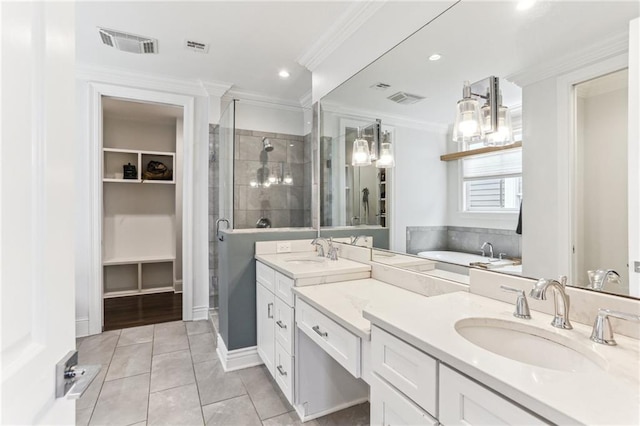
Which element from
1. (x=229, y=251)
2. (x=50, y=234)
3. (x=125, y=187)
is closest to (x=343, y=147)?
(x=229, y=251)

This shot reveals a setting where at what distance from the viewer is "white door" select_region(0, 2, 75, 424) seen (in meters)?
0.45

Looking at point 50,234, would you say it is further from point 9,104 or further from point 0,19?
point 0,19

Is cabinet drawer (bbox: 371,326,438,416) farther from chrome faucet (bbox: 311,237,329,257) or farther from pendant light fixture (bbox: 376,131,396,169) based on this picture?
chrome faucet (bbox: 311,237,329,257)

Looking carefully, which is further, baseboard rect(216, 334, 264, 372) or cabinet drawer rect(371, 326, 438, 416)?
baseboard rect(216, 334, 264, 372)

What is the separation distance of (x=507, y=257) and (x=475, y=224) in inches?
9.2

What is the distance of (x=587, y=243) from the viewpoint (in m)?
1.08

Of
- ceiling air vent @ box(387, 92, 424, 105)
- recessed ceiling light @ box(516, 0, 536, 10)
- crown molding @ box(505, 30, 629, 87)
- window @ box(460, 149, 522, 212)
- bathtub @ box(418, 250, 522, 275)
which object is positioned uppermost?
recessed ceiling light @ box(516, 0, 536, 10)

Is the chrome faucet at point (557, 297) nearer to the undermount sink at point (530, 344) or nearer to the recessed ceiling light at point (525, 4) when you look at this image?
the undermount sink at point (530, 344)

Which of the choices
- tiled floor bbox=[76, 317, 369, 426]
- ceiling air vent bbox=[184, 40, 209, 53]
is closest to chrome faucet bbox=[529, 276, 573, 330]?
tiled floor bbox=[76, 317, 369, 426]

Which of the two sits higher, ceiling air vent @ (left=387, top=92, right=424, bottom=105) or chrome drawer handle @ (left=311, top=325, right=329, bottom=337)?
ceiling air vent @ (left=387, top=92, right=424, bottom=105)

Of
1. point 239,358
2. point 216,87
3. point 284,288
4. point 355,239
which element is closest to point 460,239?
point 355,239

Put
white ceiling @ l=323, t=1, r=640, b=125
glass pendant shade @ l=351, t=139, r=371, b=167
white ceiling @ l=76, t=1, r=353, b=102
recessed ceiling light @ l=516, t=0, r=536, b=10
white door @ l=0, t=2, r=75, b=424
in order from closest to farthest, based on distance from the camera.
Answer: white door @ l=0, t=2, r=75, b=424, white ceiling @ l=323, t=1, r=640, b=125, recessed ceiling light @ l=516, t=0, r=536, b=10, white ceiling @ l=76, t=1, r=353, b=102, glass pendant shade @ l=351, t=139, r=371, b=167

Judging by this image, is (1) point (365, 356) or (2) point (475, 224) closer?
(1) point (365, 356)

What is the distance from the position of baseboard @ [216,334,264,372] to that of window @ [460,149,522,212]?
1.97 m
